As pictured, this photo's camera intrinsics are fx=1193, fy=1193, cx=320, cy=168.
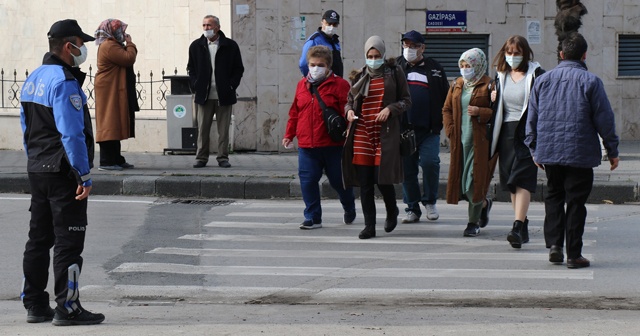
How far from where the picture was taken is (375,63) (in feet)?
34.3

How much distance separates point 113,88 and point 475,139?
20.4ft

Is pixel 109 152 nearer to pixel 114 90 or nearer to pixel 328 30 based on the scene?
pixel 114 90

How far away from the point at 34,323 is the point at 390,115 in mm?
4169

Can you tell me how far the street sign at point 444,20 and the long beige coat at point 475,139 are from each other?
689 centimetres

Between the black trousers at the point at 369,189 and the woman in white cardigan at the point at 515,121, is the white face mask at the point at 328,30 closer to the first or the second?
the black trousers at the point at 369,189

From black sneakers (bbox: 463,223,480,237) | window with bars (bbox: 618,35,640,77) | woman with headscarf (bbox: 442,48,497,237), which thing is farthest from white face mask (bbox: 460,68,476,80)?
window with bars (bbox: 618,35,640,77)

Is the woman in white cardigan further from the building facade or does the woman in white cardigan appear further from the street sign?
the street sign

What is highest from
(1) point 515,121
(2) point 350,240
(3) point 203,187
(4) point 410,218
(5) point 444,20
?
(5) point 444,20

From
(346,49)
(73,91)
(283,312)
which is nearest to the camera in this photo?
(73,91)

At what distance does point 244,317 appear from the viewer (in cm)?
754

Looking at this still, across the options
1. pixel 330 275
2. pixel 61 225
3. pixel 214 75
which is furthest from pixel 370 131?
pixel 214 75

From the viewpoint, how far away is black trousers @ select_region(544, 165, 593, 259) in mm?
8891

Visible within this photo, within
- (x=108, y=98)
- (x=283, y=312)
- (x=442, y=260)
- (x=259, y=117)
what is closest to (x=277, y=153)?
(x=259, y=117)

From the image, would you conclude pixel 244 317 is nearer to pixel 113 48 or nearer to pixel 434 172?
pixel 434 172
